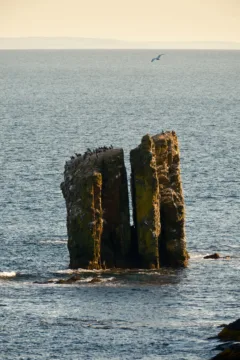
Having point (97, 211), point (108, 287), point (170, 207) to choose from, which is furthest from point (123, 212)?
point (108, 287)

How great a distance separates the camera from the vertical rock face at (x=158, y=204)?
266 feet

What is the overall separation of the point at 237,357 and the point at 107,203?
98.5 ft

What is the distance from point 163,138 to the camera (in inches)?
3322

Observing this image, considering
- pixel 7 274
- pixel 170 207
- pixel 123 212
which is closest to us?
pixel 7 274

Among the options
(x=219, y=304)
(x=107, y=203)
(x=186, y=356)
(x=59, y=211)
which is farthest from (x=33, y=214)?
(x=186, y=356)

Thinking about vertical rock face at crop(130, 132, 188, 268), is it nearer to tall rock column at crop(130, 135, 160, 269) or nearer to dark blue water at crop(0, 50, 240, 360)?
tall rock column at crop(130, 135, 160, 269)

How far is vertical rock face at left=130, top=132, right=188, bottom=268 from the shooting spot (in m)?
81.1

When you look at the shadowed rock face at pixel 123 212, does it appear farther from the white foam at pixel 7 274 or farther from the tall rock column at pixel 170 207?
the white foam at pixel 7 274

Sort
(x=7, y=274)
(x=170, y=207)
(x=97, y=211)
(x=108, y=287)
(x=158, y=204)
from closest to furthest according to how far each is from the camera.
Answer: (x=108, y=287)
(x=7, y=274)
(x=97, y=211)
(x=158, y=204)
(x=170, y=207)

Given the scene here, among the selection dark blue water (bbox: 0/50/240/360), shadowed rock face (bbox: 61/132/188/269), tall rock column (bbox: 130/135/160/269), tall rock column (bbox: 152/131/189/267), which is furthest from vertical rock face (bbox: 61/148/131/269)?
tall rock column (bbox: 152/131/189/267)

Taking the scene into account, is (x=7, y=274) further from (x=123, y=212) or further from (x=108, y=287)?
(x=123, y=212)

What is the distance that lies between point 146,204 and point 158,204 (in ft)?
3.42

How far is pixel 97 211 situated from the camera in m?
80.8

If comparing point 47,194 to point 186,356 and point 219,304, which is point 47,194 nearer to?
point 219,304
